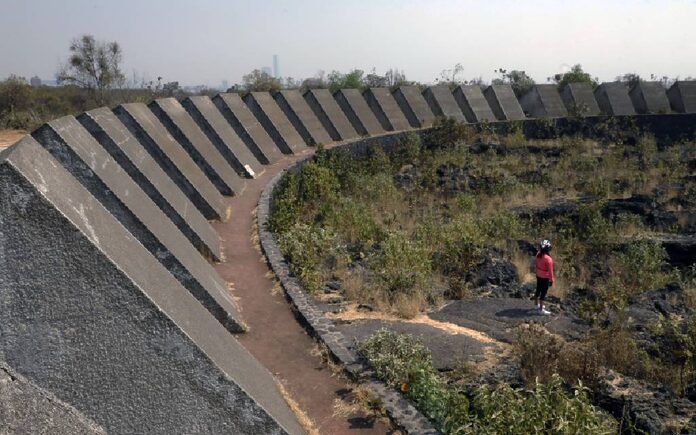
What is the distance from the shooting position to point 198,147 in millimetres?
11328

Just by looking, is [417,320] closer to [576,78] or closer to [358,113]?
[358,113]

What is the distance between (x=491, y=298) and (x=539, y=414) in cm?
400

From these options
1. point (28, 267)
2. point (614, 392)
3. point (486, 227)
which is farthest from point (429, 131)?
point (28, 267)

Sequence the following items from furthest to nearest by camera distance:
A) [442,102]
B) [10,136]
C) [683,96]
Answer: [683,96]
[442,102]
[10,136]

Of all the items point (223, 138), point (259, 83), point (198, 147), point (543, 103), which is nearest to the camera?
point (198, 147)

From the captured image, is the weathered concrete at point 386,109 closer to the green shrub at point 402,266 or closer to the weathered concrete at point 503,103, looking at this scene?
the weathered concrete at point 503,103

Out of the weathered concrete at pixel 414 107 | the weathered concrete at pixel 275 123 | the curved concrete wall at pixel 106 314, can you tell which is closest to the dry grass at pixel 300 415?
the curved concrete wall at pixel 106 314

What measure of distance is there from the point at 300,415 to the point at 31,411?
1950 millimetres

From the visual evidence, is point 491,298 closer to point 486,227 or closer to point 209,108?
point 486,227

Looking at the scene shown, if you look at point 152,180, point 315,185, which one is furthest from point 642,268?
point 152,180

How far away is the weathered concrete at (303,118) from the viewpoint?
1745cm

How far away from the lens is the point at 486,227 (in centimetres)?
1074

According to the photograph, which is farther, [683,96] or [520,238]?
[683,96]

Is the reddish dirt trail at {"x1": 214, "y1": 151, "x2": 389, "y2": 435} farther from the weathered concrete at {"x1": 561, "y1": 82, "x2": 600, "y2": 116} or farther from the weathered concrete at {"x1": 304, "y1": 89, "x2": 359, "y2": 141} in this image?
the weathered concrete at {"x1": 561, "y1": 82, "x2": 600, "y2": 116}
